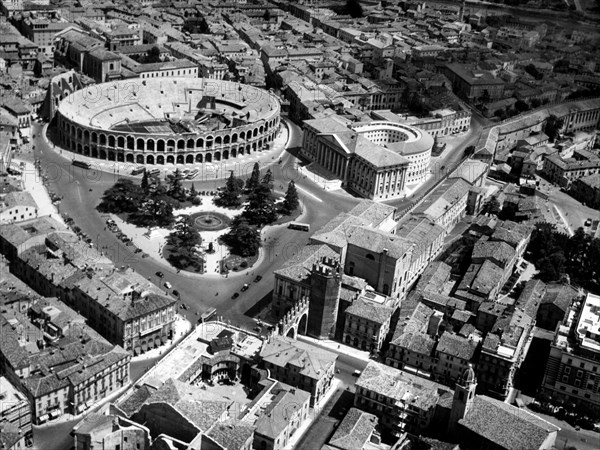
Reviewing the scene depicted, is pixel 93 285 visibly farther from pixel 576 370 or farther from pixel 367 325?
pixel 576 370

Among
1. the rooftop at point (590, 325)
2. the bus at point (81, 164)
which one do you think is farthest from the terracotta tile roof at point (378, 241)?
the bus at point (81, 164)

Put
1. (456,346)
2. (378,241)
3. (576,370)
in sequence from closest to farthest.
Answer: (576,370) < (456,346) < (378,241)

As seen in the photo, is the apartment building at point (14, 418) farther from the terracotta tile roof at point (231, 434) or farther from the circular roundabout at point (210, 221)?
the circular roundabout at point (210, 221)

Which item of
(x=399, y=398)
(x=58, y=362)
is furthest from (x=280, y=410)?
(x=58, y=362)

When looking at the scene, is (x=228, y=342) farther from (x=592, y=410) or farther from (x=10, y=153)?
(x=10, y=153)

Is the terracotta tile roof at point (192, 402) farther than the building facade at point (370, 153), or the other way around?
the building facade at point (370, 153)

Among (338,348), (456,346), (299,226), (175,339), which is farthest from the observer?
(299,226)
